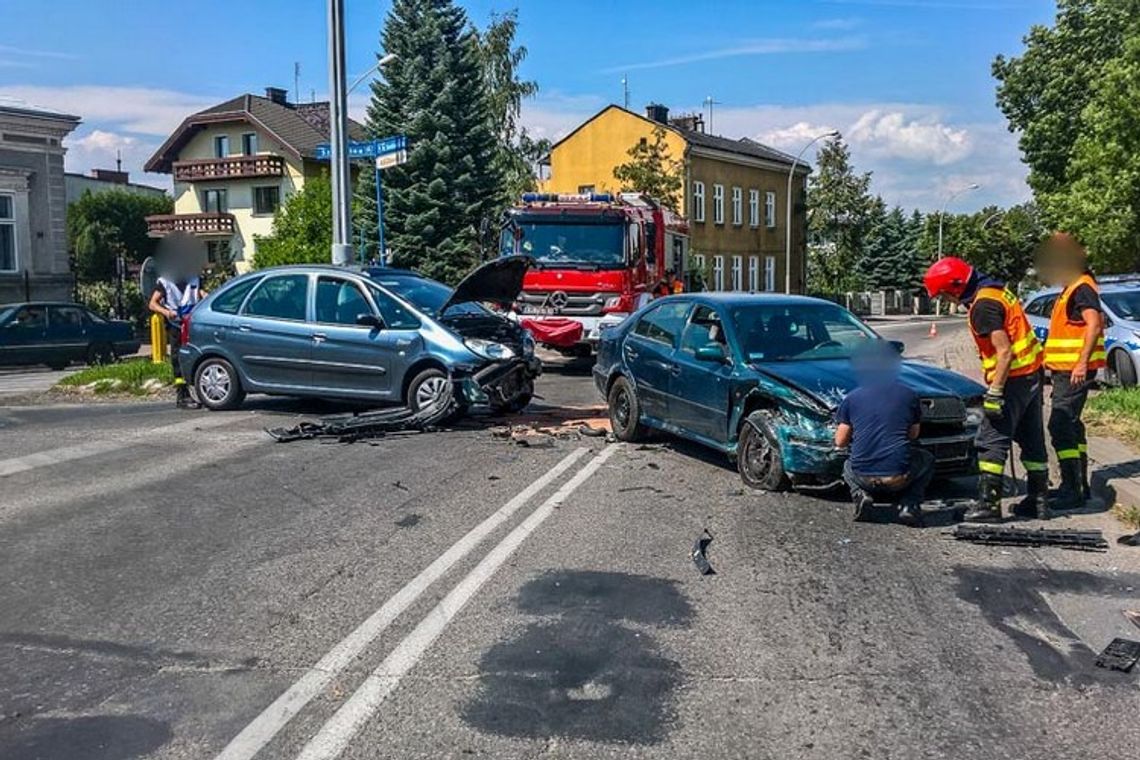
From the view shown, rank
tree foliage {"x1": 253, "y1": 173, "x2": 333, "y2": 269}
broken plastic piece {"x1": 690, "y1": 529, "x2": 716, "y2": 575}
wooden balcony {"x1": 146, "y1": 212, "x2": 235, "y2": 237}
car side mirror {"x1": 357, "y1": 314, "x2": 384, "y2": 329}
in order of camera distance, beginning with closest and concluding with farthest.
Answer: broken plastic piece {"x1": 690, "y1": 529, "x2": 716, "y2": 575} → car side mirror {"x1": 357, "y1": 314, "x2": 384, "y2": 329} → tree foliage {"x1": 253, "y1": 173, "x2": 333, "y2": 269} → wooden balcony {"x1": 146, "y1": 212, "x2": 235, "y2": 237}

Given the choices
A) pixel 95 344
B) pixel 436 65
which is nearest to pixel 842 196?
pixel 436 65

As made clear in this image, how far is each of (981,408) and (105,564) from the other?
236 inches

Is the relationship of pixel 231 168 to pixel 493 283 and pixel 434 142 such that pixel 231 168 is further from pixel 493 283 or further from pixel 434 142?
pixel 493 283

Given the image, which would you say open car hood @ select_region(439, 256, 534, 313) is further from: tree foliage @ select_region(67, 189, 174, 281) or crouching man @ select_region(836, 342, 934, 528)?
tree foliage @ select_region(67, 189, 174, 281)

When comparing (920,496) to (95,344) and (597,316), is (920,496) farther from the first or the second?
(95,344)

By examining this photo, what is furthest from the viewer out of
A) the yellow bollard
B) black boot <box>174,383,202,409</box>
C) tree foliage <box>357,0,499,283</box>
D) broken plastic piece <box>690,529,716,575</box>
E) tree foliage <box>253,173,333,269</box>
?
tree foliage <box>253,173,333,269</box>

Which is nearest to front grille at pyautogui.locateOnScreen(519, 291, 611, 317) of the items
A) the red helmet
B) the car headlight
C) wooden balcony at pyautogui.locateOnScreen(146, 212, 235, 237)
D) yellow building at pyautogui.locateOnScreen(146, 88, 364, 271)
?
the car headlight

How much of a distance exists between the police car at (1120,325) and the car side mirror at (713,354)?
7.10 metres

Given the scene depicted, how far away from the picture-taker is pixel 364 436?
10.5 metres

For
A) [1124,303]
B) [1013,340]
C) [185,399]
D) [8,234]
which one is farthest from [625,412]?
[8,234]

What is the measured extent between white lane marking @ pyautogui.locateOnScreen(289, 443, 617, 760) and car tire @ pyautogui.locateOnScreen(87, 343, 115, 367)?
74.8 feet

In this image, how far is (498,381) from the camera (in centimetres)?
1098

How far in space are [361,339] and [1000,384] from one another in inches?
264

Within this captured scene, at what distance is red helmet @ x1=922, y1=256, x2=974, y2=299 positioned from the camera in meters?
7.15
